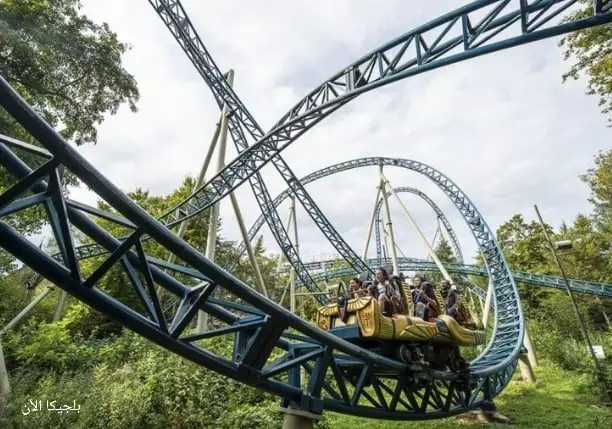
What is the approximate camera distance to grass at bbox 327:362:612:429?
6.19 metres

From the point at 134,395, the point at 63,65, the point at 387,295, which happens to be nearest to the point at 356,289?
the point at 387,295

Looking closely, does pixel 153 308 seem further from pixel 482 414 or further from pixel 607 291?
pixel 607 291

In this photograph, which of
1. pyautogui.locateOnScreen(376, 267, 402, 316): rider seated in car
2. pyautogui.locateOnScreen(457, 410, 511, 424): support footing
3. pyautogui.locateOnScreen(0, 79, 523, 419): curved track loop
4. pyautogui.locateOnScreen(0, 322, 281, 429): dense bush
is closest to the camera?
pyautogui.locateOnScreen(0, 79, 523, 419): curved track loop

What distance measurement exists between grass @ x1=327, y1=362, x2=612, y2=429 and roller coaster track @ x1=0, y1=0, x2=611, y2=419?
1.13 meters

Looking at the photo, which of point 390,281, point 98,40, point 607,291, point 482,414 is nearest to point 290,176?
point 98,40

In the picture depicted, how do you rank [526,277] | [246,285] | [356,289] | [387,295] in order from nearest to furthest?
[246,285] < [387,295] < [356,289] < [526,277]

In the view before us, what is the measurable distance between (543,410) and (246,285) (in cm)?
780

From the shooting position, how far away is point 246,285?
235 centimetres

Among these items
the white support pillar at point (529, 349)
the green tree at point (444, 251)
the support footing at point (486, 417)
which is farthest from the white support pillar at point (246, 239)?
the green tree at point (444, 251)

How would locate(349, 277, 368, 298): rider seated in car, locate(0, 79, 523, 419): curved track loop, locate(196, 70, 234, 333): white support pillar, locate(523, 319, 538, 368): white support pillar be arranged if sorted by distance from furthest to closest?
locate(523, 319, 538, 368): white support pillar → locate(196, 70, 234, 333): white support pillar → locate(349, 277, 368, 298): rider seated in car → locate(0, 79, 523, 419): curved track loop

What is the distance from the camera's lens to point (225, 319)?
10.3ft

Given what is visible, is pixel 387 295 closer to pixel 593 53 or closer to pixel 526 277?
pixel 593 53

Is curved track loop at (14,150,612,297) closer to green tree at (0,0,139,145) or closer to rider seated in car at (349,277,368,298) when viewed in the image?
green tree at (0,0,139,145)

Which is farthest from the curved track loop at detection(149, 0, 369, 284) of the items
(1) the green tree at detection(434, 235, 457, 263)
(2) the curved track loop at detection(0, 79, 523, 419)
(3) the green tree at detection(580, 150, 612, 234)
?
(1) the green tree at detection(434, 235, 457, 263)
